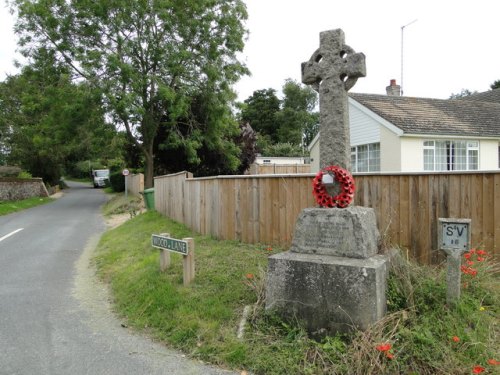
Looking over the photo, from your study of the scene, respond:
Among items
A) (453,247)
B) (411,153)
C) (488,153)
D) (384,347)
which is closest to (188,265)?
(384,347)

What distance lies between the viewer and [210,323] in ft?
14.8

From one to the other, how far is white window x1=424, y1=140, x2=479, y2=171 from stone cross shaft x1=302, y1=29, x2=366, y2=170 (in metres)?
13.4

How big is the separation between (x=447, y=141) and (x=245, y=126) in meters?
14.0

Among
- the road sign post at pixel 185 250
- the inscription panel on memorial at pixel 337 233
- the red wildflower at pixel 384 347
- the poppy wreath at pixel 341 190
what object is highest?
the poppy wreath at pixel 341 190

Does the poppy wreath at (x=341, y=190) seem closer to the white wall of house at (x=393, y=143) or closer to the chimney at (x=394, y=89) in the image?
the white wall of house at (x=393, y=143)

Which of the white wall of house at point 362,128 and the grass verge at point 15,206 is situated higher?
the white wall of house at point 362,128

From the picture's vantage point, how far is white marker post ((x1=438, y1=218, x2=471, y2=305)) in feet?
13.0

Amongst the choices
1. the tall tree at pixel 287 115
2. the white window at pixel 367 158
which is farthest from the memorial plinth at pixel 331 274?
the tall tree at pixel 287 115

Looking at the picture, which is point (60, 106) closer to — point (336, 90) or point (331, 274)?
point (336, 90)

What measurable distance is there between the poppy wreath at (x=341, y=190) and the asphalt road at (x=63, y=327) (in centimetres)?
210

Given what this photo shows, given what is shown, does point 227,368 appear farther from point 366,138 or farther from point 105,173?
point 105,173

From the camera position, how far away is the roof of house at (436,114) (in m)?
16.7

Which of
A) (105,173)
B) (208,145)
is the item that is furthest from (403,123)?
(105,173)

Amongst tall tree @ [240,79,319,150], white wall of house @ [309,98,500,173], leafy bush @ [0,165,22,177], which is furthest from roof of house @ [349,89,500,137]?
tall tree @ [240,79,319,150]
